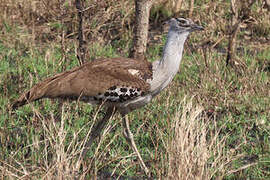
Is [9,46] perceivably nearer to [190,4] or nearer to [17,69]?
[17,69]

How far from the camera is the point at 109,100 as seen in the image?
4422 mm

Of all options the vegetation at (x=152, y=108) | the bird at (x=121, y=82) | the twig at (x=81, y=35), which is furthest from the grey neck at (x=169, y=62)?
the twig at (x=81, y=35)

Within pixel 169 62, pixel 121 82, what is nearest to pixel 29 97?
pixel 121 82

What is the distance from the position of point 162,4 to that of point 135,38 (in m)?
2.23

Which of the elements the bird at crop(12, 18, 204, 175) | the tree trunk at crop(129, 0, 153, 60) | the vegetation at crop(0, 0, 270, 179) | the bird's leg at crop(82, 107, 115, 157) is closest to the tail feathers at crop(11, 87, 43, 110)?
the bird at crop(12, 18, 204, 175)

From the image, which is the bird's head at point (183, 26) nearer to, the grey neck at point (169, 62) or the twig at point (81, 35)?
the grey neck at point (169, 62)

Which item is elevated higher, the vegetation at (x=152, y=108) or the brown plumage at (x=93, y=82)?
the brown plumage at (x=93, y=82)

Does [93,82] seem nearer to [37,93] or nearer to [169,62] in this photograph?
[37,93]

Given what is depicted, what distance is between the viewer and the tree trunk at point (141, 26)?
5742 millimetres

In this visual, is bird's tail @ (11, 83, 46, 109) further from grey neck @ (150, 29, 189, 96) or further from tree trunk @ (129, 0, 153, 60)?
tree trunk @ (129, 0, 153, 60)

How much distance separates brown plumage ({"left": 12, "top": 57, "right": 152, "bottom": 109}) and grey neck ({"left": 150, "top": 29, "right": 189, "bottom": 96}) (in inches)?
2.7

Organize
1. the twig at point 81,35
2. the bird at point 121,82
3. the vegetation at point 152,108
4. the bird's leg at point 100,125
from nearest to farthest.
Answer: the vegetation at point 152,108 → the bird at point 121,82 → the bird's leg at point 100,125 → the twig at point 81,35

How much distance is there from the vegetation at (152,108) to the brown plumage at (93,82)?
0.63 feet

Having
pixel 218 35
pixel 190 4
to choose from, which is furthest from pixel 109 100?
pixel 190 4
